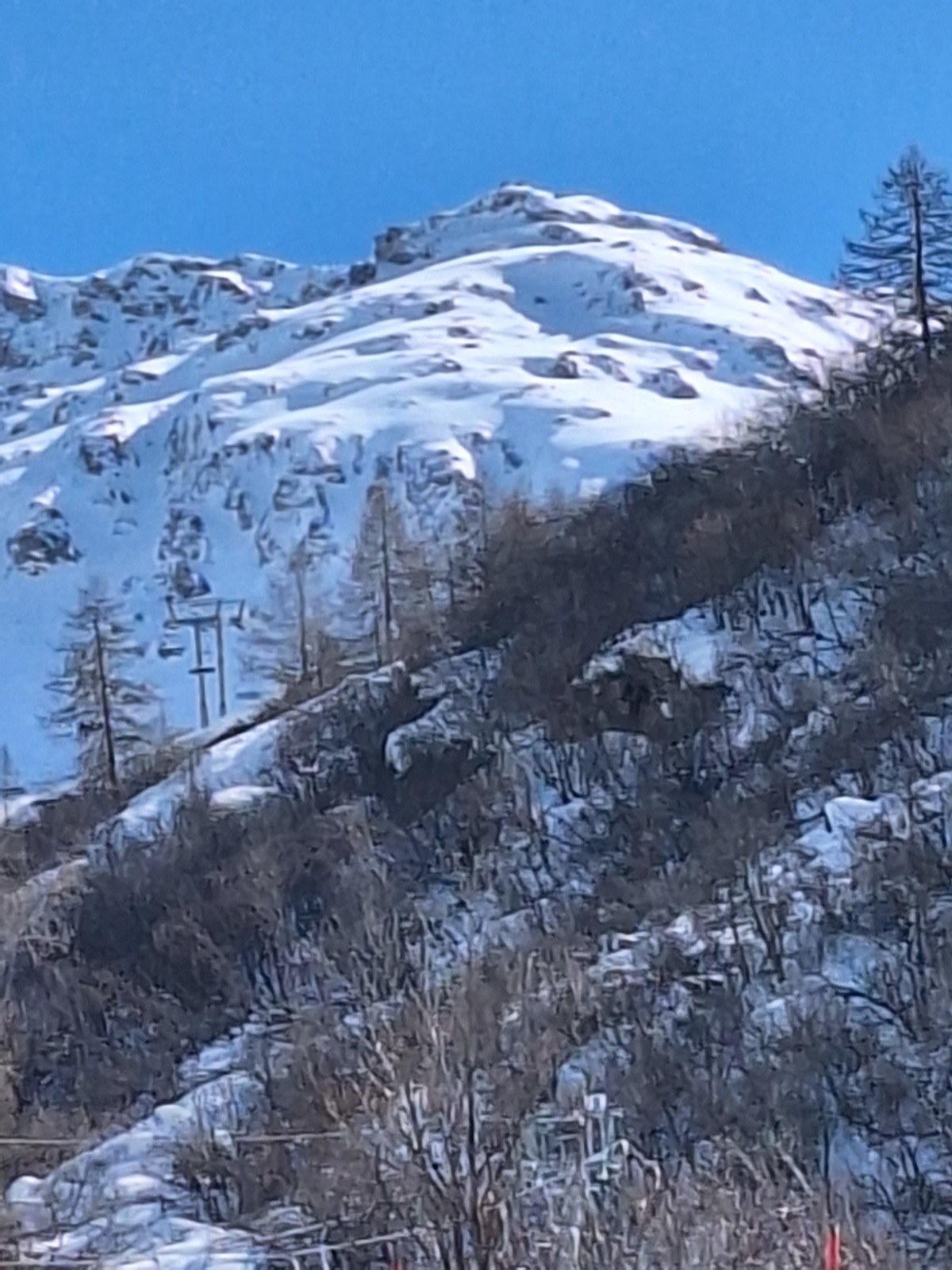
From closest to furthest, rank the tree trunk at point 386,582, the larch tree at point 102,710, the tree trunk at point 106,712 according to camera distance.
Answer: the tree trunk at point 106,712, the larch tree at point 102,710, the tree trunk at point 386,582

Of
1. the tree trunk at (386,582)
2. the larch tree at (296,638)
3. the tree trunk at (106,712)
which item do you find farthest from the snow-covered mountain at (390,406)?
the tree trunk at (106,712)

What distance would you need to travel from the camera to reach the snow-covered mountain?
9162 cm

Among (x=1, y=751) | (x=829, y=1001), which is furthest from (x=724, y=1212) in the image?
(x=1, y=751)

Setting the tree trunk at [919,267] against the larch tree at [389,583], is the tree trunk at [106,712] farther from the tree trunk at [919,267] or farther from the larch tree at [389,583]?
the tree trunk at [919,267]

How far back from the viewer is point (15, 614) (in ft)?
318

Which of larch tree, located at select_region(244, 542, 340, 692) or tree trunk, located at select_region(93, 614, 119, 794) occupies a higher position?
larch tree, located at select_region(244, 542, 340, 692)

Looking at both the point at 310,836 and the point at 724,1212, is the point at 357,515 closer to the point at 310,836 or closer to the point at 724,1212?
the point at 310,836

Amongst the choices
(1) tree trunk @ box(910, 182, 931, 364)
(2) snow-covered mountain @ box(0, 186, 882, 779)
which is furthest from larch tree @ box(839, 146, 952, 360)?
(2) snow-covered mountain @ box(0, 186, 882, 779)

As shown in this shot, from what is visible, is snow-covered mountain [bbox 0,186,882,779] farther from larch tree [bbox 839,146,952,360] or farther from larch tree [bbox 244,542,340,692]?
larch tree [bbox 839,146,952,360]

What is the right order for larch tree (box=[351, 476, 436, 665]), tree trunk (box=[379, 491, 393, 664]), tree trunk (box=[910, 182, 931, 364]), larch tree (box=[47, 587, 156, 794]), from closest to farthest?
1. tree trunk (box=[910, 182, 931, 364])
2. larch tree (box=[47, 587, 156, 794])
3. larch tree (box=[351, 476, 436, 665])
4. tree trunk (box=[379, 491, 393, 664])

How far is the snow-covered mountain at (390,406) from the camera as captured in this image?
91.6 m

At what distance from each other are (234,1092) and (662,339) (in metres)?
99.0

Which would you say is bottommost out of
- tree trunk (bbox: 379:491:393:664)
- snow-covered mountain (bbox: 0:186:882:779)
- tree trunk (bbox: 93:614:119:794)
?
tree trunk (bbox: 93:614:119:794)

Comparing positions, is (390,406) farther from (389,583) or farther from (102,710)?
(102,710)
